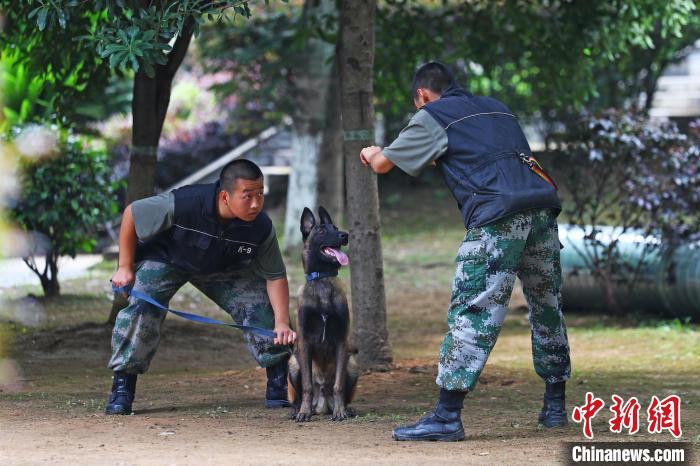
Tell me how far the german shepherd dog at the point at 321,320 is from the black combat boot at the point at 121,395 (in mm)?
1063

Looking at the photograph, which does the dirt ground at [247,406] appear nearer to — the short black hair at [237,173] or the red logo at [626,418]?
the red logo at [626,418]

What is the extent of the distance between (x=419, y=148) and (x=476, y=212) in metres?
0.46

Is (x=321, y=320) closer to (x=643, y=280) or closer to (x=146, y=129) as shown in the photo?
(x=146, y=129)

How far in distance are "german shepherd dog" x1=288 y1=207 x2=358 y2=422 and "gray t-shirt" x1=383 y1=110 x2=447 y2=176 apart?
3.03 ft

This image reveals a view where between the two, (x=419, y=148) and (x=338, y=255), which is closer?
(x=419, y=148)

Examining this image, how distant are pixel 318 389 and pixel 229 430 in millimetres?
772

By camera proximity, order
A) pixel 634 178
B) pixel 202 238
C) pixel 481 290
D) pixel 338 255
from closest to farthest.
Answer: pixel 481 290, pixel 338 255, pixel 202 238, pixel 634 178

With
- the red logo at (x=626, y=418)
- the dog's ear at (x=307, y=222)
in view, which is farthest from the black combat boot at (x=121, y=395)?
the red logo at (x=626, y=418)

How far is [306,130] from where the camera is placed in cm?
1850

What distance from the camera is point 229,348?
1115 cm

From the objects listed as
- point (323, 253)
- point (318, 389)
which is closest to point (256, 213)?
point (323, 253)

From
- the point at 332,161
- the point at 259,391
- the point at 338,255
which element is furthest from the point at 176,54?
the point at 332,161

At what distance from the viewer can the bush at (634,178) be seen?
12258 mm

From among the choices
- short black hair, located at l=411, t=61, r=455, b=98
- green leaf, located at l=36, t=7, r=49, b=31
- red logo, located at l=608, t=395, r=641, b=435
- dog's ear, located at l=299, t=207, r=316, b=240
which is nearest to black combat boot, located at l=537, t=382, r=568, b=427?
red logo, located at l=608, t=395, r=641, b=435
